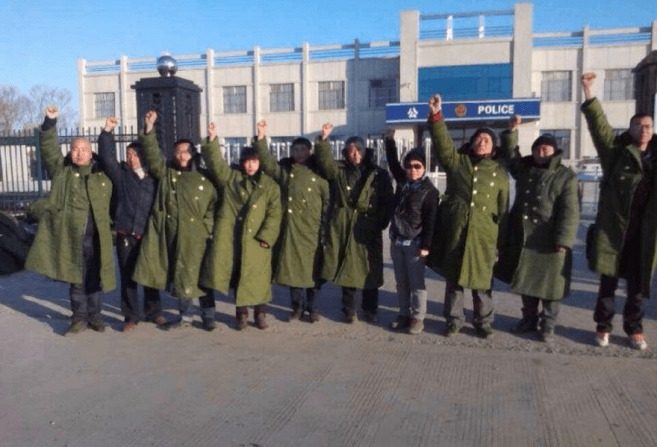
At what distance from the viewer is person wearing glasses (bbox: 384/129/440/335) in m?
5.20

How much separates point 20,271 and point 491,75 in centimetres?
2962

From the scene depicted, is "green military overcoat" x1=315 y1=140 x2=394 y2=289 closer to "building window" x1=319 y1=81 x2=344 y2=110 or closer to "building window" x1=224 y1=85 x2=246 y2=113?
"building window" x1=319 y1=81 x2=344 y2=110

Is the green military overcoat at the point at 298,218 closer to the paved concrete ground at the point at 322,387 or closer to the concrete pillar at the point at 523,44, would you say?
the paved concrete ground at the point at 322,387

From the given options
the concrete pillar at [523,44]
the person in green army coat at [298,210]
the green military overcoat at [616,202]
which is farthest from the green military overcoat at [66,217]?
the concrete pillar at [523,44]

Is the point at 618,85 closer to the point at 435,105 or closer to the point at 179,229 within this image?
the point at 435,105

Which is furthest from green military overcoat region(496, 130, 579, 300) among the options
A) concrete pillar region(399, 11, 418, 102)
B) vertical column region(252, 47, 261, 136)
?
vertical column region(252, 47, 261, 136)

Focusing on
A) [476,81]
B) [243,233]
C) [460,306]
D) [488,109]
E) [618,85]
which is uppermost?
[476,81]

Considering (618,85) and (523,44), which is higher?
(523,44)

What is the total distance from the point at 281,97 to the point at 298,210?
3449 cm

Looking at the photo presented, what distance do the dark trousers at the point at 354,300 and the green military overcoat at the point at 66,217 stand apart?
2.23 metres

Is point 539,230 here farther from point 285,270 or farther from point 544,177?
point 285,270

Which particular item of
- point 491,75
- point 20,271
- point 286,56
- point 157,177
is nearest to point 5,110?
point 286,56

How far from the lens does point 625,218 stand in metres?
4.76

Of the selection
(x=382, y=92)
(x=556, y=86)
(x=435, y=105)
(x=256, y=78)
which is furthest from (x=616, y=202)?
(x=256, y=78)
